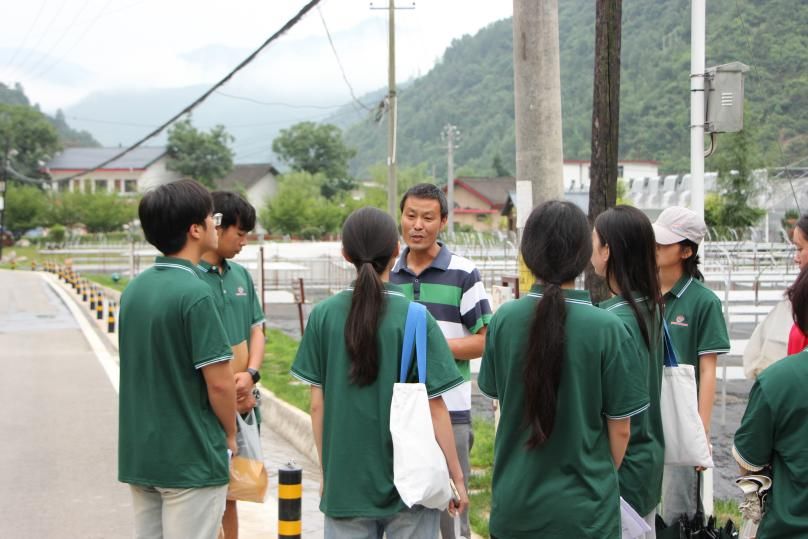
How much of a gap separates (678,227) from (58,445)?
→ 22.7 feet

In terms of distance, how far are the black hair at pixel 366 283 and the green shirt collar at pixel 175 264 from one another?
66 centimetres

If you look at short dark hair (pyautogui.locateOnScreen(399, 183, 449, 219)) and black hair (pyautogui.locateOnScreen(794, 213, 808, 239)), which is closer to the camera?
black hair (pyautogui.locateOnScreen(794, 213, 808, 239))

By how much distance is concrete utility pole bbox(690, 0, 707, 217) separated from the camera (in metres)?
6.16

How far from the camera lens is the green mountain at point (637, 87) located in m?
10.5

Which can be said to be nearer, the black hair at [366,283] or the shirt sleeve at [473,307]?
the black hair at [366,283]

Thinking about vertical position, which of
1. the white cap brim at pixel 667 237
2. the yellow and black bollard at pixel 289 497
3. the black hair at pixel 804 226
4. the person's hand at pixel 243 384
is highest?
the black hair at pixel 804 226

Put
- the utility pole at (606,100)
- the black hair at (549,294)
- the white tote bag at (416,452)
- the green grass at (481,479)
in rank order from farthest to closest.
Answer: the utility pole at (606,100), the green grass at (481,479), the white tote bag at (416,452), the black hair at (549,294)

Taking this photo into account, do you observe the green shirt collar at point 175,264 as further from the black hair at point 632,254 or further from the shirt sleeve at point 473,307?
the black hair at point 632,254

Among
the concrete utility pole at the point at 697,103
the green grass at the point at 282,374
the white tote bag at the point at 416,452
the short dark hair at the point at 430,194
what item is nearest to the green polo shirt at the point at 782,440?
the white tote bag at the point at 416,452

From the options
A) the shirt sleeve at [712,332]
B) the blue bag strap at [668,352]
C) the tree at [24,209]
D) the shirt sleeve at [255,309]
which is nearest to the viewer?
the blue bag strap at [668,352]

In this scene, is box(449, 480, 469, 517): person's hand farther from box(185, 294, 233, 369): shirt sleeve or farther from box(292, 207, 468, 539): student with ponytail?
box(185, 294, 233, 369): shirt sleeve

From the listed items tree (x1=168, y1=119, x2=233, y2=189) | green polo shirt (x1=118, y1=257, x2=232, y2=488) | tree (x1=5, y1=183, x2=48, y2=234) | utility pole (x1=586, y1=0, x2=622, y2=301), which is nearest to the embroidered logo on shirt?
green polo shirt (x1=118, y1=257, x2=232, y2=488)

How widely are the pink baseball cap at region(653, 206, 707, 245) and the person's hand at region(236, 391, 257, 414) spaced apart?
220cm

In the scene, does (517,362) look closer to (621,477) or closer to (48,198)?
(621,477)
